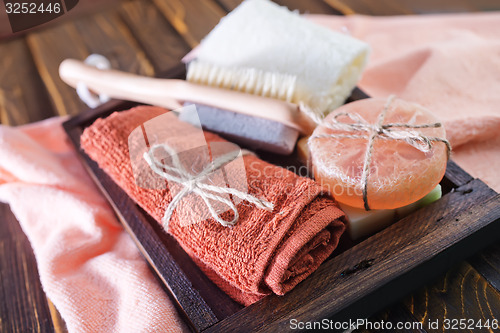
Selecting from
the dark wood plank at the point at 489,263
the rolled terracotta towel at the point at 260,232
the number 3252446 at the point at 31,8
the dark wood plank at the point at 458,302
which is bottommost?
the dark wood plank at the point at 458,302

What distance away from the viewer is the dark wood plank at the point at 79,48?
0.84 m

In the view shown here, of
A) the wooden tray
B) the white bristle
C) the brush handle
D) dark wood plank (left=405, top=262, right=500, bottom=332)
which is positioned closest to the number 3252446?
the brush handle

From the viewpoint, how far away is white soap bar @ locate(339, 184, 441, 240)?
47 cm

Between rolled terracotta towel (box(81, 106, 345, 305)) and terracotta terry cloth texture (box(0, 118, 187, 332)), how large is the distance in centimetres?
7

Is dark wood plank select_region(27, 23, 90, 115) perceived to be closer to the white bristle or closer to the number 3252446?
the number 3252446

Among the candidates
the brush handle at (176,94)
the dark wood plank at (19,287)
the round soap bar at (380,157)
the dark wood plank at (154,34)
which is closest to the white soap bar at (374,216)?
the round soap bar at (380,157)

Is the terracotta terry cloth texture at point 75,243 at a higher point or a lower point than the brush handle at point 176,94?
lower

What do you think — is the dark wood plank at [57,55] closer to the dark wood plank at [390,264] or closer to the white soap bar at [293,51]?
the white soap bar at [293,51]

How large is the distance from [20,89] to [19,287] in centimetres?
43

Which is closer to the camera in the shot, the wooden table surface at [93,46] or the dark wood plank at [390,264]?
the dark wood plank at [390,264]

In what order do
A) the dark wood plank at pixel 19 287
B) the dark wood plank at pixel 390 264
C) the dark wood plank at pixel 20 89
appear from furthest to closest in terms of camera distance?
the dark wood plank at pixel 20 89 < the dark wood plank at pixel 19 287 < the dark wood plank at pixel 390 264

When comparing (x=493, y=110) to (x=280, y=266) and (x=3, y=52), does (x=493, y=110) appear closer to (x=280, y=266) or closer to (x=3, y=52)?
(x=280, y=266)

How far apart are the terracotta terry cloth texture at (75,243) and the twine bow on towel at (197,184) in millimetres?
90

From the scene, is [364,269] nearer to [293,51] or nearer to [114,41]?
[293,51]
